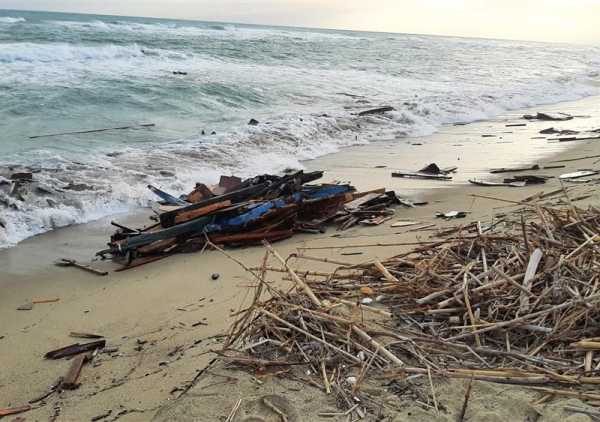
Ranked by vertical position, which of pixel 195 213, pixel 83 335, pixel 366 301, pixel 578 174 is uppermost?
pixel 366 301

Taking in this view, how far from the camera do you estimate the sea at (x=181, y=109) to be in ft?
26.8

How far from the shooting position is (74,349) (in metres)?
3.63

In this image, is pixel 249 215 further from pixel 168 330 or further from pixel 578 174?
pixel 578 174

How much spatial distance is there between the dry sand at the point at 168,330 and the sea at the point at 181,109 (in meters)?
1.45

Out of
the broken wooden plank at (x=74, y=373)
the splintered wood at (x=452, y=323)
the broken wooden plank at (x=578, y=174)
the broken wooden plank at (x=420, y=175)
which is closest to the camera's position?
the splintered wood at (x=452, y=323)

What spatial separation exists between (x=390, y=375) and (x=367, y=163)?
807cm

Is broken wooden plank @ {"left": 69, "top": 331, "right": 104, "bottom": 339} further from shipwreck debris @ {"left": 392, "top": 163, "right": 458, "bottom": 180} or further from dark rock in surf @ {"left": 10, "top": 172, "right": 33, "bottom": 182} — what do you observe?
shipwreck debris @ {"left": 392, "top": 163, "right": 458, "bottom": 180}

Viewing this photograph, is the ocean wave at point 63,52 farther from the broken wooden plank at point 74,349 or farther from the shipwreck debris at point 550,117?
the broken wooden plank at point 74,349

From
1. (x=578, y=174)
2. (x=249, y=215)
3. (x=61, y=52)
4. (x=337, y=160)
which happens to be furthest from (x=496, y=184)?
(x=61, y=52)

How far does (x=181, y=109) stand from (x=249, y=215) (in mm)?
10062

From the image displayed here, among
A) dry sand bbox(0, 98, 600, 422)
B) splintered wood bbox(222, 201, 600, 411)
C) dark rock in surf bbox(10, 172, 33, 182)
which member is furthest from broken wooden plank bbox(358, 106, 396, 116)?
splintered wood bbox(222, 201, 600, 411)

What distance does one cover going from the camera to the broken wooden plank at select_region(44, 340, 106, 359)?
3.59m

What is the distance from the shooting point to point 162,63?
24688 millimetres

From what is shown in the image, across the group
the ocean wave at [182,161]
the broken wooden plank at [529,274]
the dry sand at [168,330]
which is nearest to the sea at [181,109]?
the ocean wave at [182,161]
